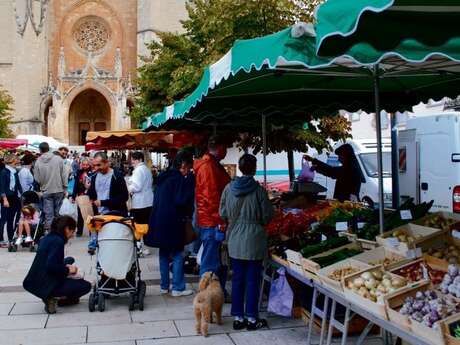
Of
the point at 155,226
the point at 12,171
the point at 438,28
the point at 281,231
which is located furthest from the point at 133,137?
the point at 438,28

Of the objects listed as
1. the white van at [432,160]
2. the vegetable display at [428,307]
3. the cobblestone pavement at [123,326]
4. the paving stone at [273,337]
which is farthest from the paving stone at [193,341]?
the white van at [432,160]

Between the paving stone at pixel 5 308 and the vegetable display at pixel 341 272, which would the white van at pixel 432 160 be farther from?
the paving stone at pixel 5 308

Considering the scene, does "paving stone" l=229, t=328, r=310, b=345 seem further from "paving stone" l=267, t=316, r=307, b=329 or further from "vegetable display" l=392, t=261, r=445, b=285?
"vegetable display" l=392, t=261, r=445, b=285

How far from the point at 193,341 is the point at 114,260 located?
1551mm

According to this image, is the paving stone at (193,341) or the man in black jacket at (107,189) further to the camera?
the man in black jacket at (107,189)

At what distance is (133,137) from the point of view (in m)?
14.3

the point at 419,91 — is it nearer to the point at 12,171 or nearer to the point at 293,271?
the point at 293,271

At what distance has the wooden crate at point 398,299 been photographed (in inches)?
150

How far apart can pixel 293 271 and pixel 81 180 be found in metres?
9.05

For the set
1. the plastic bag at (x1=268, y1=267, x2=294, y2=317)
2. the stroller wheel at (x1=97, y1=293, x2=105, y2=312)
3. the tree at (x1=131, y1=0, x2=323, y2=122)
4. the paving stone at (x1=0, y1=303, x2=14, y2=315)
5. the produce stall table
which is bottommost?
the paving stone at (x1=0, y1=303, x2=14, y2=315)

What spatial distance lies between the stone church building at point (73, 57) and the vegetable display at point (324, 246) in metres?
42.1

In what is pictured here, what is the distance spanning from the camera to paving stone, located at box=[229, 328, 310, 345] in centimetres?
569

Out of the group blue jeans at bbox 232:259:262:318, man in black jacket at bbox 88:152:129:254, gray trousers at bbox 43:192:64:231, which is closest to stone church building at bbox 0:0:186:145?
gray trousers at bbox 43:192:64:231

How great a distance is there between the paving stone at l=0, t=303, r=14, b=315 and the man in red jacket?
241 centimetres
